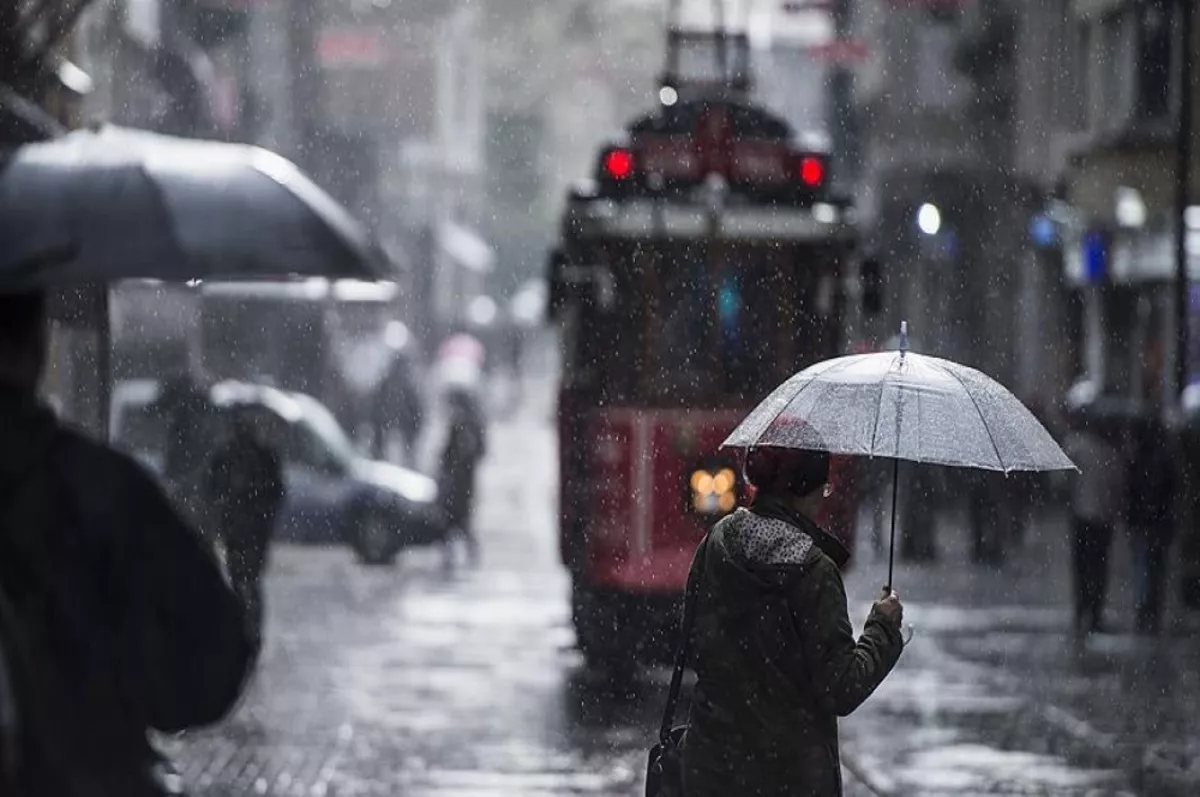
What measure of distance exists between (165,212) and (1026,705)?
984 centimetres

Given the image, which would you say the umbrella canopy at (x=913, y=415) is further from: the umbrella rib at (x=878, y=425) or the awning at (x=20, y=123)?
the awning at (x=20, y=123)

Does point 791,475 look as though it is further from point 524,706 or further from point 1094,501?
point 1094,501

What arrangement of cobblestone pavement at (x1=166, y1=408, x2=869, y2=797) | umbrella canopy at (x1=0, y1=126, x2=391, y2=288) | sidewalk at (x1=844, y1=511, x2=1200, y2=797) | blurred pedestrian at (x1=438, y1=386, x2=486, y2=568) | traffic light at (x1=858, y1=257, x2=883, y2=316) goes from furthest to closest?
blurred pedestrian at (x1=438, y1=386, x2=486, y2=568) < traffic light at (x1=858, y1=257, x2=883, y2=316) < sidewalk at (x1=844, y1=511, x2=1200, y2=797) < cobblestone pavement at (x1=166, y1=408, x2=869, y2=797) < umbrella canopy at (x1=0, y1=126, x2=391, y2=288)

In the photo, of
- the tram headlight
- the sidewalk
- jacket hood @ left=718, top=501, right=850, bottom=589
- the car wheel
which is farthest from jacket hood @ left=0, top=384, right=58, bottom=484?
the car wheel

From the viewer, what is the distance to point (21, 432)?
4.55m

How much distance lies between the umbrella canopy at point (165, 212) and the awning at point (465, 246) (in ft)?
242

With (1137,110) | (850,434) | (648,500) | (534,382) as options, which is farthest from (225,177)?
(534,382)

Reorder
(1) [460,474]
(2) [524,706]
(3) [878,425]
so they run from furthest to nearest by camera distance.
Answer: (1) [460,474], (2) [524,706], (3) [878,425]

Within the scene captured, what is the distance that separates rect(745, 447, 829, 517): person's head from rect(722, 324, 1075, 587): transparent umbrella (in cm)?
19

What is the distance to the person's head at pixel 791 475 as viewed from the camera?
6.30 metres

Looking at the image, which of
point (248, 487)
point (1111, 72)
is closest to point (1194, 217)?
point (1111, 72)

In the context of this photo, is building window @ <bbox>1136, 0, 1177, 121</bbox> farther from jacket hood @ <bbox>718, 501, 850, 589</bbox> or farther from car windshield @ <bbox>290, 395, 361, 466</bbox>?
jacket hood @ <bbox>718, 501, 850, 589</bbox>

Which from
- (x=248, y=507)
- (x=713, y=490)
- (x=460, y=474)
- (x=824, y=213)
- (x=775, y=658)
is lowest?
(x=460, y=474)

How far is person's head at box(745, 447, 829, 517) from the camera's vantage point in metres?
6.30
